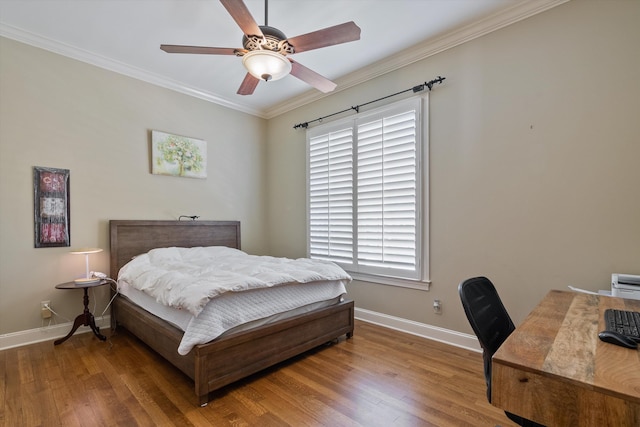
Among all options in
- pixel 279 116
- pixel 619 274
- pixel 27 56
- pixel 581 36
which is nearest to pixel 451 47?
pixel 581 36

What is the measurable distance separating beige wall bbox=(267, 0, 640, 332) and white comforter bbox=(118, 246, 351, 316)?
4.13 ft

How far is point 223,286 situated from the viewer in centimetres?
208

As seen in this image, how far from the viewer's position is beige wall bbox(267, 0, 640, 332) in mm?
2154

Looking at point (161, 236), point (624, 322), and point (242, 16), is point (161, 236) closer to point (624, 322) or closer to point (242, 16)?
point (242, 16)

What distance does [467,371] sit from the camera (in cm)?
238

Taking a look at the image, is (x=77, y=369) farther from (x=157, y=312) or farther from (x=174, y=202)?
(x=174, y=202)

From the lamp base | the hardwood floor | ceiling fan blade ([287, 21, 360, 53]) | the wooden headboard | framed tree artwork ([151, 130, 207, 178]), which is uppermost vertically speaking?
ceiling fan blade ([287, 21, 360, 53])

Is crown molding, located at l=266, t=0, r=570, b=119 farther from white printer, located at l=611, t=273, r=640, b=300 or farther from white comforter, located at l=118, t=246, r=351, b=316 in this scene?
white comforter, located at l=118, t=246, r=351, b=316

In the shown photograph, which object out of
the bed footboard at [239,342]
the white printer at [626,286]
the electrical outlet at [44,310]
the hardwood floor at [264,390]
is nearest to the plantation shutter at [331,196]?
the bed footboard at [239,342]

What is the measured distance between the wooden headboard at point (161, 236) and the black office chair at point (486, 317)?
3505 mm

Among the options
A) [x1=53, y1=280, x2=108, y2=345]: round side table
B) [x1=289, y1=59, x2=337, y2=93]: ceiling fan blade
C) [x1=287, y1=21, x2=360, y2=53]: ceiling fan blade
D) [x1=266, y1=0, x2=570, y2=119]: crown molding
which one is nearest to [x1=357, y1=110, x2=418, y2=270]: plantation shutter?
[x1=266, y1=0, x2=570, y2=119]: crown molding

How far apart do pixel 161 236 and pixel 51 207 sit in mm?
1076

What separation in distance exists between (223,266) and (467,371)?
7.61 ft

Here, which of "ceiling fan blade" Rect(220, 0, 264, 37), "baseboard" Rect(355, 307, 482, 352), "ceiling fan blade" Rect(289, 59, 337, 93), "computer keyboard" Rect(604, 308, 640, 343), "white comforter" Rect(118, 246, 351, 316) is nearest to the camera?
"computer keyboard" Rect(604, 308, 640, 343)
